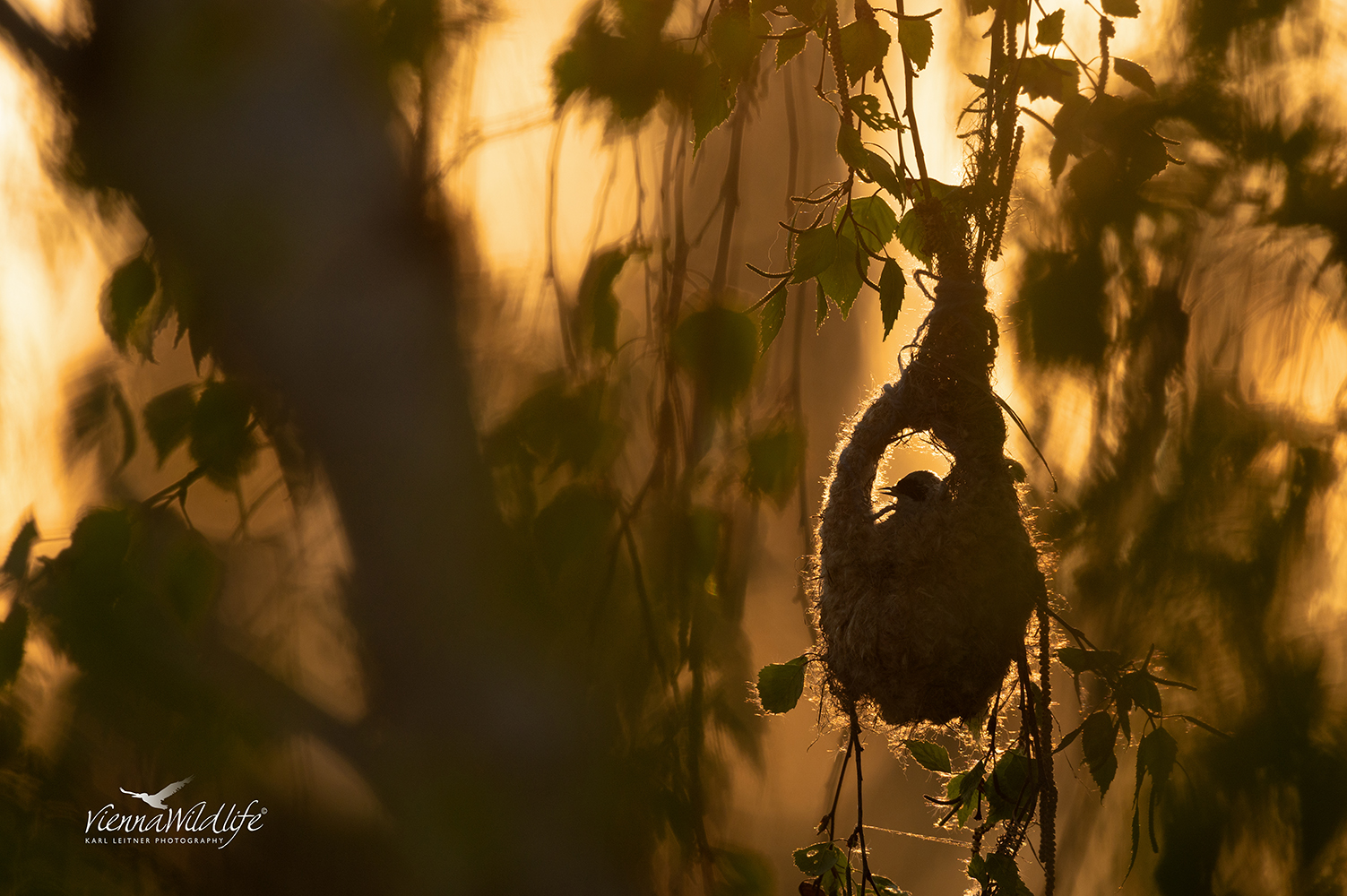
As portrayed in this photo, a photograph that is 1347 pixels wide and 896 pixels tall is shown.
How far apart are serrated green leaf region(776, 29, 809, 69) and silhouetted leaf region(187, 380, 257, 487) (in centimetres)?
69

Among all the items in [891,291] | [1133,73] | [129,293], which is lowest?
[891,291]

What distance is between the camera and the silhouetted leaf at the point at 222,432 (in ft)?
2.73

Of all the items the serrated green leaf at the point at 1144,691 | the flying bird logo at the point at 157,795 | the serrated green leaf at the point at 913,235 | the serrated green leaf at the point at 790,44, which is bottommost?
the flying bird logo at the point at 157,795

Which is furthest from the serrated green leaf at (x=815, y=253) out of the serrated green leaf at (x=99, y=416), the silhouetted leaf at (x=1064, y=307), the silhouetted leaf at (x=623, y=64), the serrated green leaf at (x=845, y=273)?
the serrated green leaf at (x=99, y=416)

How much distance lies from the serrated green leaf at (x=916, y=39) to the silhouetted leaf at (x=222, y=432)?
758 millimetres

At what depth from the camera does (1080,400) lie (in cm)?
83

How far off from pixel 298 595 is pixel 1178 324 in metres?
1.04

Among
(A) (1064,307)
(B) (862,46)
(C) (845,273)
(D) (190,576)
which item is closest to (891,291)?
(C) (845,273)

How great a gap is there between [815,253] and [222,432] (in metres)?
0.71

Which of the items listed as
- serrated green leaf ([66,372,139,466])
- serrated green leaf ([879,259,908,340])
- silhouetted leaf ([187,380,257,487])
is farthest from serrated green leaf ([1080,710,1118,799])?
serrated green leaf ([66,372,139,466])

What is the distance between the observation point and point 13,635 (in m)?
0.84

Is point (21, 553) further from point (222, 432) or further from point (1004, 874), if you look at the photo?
point (1004, 874)

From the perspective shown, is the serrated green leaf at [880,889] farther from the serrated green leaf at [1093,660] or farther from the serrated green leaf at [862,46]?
the serrated green leaf at [862,46]

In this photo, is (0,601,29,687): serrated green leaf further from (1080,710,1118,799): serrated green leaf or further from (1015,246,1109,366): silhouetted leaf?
(1015,246,1109,366): silhouetted leaf
